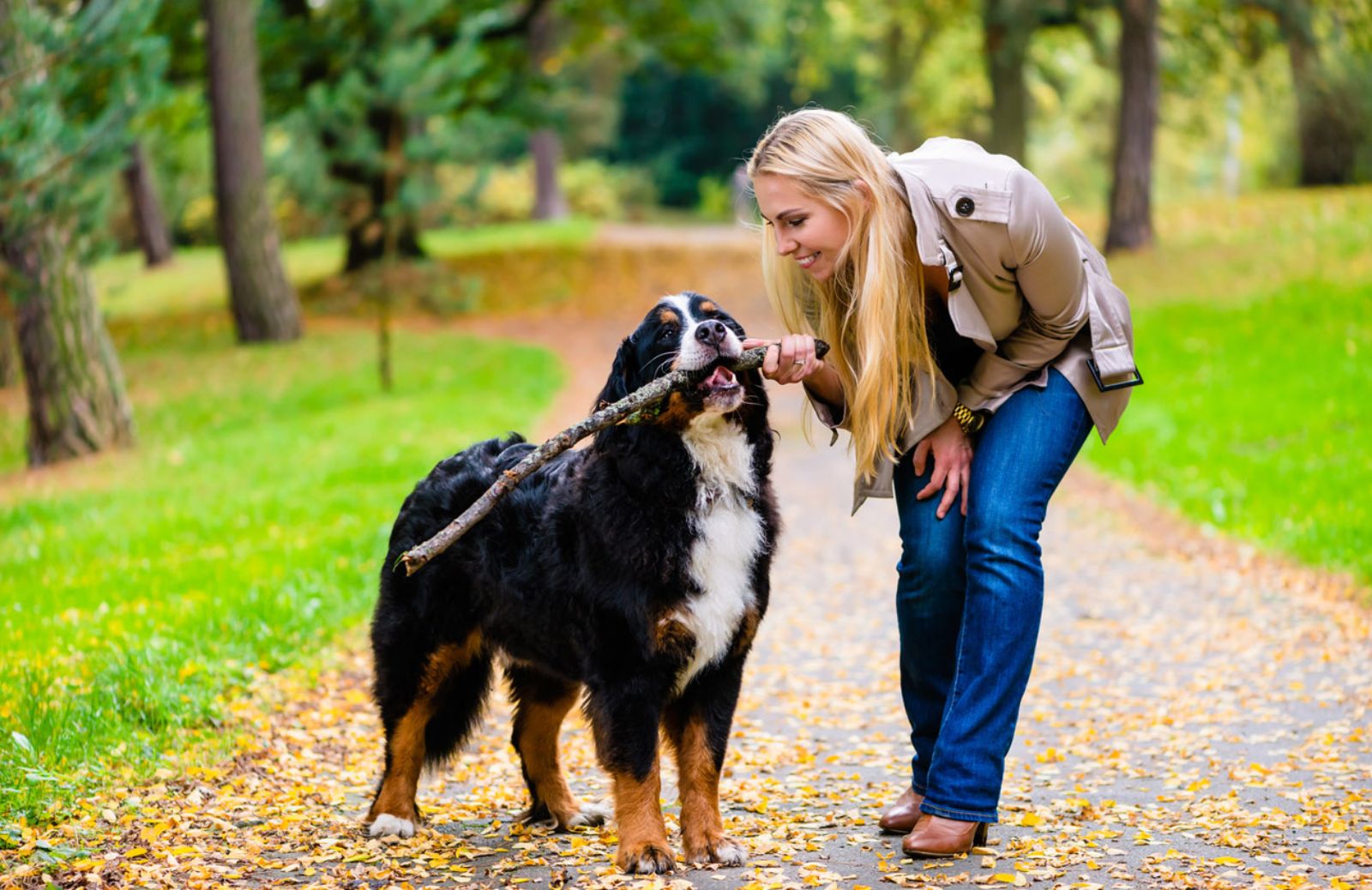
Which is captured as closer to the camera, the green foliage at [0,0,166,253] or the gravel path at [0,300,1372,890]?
the gravel path at [0,300,1372,890]

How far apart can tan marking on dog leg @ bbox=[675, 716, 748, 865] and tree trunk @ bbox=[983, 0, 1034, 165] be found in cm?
2031

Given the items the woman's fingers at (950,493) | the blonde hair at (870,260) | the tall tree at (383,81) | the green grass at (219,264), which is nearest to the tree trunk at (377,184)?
the tall tree at (383,81)

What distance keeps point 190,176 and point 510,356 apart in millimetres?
22184

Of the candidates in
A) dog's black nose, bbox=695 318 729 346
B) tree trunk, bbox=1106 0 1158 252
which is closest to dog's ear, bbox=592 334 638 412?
dog's black nose, bbox=695 318 729 346

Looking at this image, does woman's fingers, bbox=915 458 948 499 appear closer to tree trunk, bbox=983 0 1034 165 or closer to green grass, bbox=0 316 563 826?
green grass, bbox=0 316 563 826

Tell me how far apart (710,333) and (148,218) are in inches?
1228

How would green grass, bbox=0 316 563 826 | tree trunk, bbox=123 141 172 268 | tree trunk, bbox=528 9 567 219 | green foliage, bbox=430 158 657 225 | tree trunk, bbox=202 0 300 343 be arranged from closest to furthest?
1. green grass, bbox=0 316 563 826
2. tree trunk, bbox=202 0 300 343
3. tree trunk, bbox=123 141 172 268
4. tree trunk, bbox=528 9 567 219
5. green foliage, bbox=430 158 657 225

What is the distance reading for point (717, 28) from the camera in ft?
89.6

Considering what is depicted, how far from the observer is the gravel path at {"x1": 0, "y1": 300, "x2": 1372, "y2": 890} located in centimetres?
393

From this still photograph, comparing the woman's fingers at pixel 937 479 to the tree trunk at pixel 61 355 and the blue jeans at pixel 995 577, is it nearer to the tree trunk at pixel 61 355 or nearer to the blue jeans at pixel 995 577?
the blue jeans at pixel 995 577

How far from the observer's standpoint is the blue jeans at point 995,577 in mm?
3939

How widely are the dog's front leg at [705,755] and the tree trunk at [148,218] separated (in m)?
30.2

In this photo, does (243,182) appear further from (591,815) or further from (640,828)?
(640,828)

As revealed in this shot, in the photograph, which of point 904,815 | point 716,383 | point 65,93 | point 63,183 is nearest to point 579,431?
point 716,383
